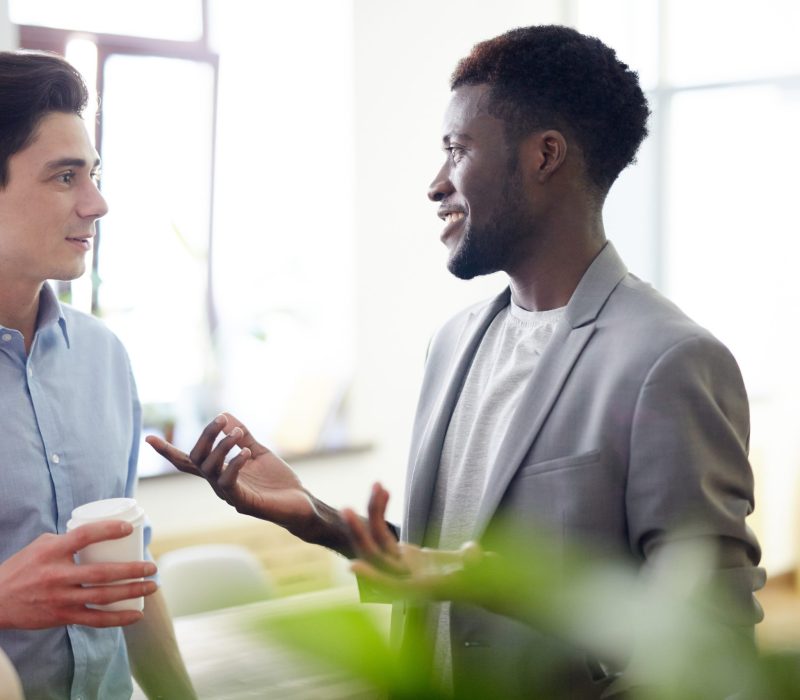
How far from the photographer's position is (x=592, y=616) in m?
0.47

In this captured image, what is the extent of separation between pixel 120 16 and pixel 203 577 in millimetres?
2735

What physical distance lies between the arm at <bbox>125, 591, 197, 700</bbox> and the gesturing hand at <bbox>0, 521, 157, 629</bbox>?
0.49 metres

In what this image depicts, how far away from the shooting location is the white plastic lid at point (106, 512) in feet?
3.79

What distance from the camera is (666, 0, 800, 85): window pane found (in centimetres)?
491

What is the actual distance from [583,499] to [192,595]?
1.71 meters

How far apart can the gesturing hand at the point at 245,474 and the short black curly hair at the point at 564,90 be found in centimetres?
64

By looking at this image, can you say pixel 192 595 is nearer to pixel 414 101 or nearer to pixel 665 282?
pixel 414 101

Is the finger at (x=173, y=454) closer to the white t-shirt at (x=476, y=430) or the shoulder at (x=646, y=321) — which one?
the white t-shirt at (x=476, y=430)

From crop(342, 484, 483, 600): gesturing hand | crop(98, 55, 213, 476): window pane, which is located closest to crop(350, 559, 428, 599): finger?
crop(342, 484, 483, 600): gesturing hand

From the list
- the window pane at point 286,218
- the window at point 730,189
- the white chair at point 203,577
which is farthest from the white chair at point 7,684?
the window at point 730,189

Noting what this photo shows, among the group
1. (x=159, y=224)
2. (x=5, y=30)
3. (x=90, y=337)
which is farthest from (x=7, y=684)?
(x=159, y=224)

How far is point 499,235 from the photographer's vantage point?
146 centimetres

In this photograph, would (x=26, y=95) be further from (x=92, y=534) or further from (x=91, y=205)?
(x=92, y=534)

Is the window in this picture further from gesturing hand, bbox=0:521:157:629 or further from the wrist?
gesturing hand, bbox=0:521:157:629
